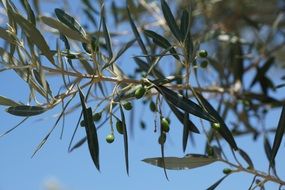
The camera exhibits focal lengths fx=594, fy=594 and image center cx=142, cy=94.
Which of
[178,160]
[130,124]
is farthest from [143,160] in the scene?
[130,124]

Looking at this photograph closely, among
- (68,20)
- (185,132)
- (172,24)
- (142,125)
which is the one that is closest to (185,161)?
(185,132)

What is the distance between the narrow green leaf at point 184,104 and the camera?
4.50 ft

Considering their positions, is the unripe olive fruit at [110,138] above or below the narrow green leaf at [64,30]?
below

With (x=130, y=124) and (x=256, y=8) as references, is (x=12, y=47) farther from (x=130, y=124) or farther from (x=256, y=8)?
(x=256, y=8)

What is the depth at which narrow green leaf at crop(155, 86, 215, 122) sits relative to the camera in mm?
1373

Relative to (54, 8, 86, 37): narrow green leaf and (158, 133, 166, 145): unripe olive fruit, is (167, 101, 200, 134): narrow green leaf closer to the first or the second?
(158, 133, 166, 145): unripe olive fruit

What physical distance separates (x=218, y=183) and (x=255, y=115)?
4.38 ft

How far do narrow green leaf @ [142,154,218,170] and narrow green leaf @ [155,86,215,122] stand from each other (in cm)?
16

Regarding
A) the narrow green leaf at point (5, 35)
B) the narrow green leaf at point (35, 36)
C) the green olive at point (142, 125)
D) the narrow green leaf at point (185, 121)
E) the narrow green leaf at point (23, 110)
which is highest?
the green olive at point (142, 125)

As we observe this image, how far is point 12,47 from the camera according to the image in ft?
4.82

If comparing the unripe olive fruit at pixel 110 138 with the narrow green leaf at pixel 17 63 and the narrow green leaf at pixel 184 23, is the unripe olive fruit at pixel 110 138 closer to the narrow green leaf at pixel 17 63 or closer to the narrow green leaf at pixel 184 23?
the narrow green leaf at pixel 17 63

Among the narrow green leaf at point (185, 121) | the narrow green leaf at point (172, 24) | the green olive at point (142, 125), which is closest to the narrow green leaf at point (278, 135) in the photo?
the narrow green leaf at point (185, 121)

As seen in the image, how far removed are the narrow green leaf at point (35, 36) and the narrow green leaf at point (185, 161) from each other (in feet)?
1.18

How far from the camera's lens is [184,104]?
4.58 ft
